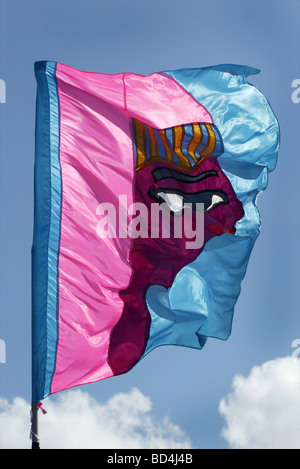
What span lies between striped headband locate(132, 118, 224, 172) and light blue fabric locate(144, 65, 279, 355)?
0.29 meters

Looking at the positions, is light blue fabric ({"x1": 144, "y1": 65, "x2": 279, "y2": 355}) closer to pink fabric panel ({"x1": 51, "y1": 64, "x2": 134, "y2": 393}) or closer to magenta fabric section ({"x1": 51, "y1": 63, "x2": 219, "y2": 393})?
magenta fabric section ({"x1": 51, "y1": 63, "x2": 219, "y2": 393})

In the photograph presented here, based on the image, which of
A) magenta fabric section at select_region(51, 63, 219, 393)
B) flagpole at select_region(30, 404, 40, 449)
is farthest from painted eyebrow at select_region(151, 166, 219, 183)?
flagpole at select_region(30, 404, 40, 449)

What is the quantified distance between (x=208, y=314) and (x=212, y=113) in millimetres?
4227

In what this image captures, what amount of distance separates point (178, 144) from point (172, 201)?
1.20 meters

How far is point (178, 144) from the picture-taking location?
18266 mm

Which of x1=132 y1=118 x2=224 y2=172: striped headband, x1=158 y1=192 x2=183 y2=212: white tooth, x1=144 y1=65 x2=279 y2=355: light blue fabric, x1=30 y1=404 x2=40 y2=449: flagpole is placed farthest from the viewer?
x1=158 y1=192 x2=183 y2=212: white tooth

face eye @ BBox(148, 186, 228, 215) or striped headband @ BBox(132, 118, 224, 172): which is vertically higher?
striped headband @ BBox(132, 118, 224, 172)

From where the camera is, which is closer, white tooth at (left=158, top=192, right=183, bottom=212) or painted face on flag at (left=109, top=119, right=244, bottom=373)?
painted face on flag at (left=109, top=119, right=244, bottom=373)

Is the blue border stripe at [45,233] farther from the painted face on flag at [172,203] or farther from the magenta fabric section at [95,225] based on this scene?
the painted face on flag at [172,203]

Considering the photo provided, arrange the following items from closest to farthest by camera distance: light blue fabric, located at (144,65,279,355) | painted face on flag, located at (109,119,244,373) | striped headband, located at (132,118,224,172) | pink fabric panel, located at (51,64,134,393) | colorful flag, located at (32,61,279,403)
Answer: pink fabric panel, located at (51,64,134,393) → colorful flag, located at (32,61,279,403) → painted face on flag, located at (109,119,244,373) → light blue fabric, located at (144,65,279,355) → striped headband, located at (132,118,224,172)

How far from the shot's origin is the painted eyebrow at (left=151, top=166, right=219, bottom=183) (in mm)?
17781

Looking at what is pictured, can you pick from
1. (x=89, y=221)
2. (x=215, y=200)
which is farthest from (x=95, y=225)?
(x=215, y=200)

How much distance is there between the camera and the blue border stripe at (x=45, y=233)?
580 inches

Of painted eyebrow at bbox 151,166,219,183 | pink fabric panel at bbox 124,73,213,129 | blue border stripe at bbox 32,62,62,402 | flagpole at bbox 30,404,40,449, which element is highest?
pink fabric panel at bbox 124,73,213,129
